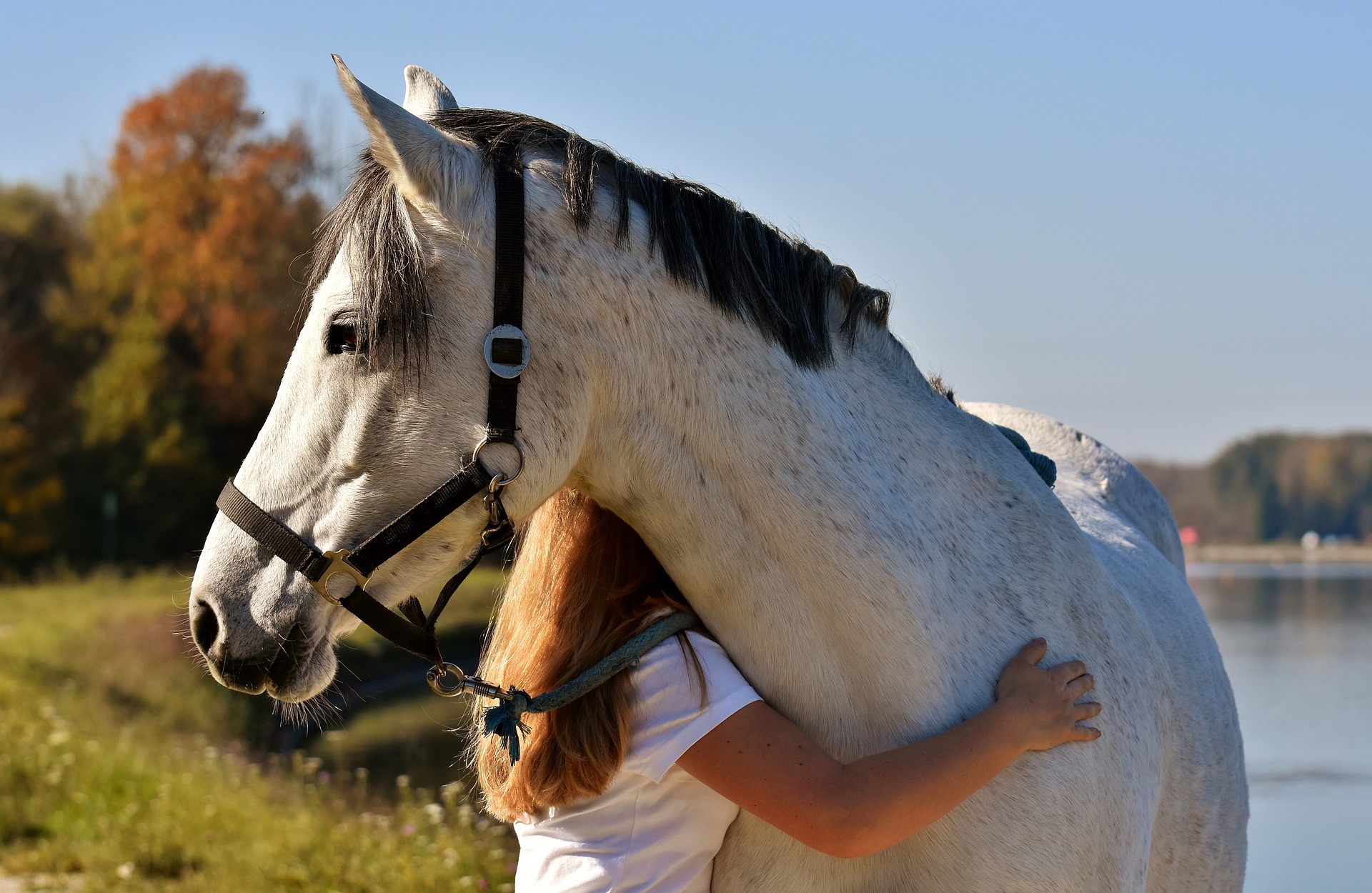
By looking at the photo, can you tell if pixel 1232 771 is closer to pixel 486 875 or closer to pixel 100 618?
pixel 486 875

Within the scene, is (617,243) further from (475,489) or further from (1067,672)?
(1067,672)

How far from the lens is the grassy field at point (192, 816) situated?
215 inches

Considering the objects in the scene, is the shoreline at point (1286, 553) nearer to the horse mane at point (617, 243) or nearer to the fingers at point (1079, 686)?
the fingers at point (1079, 686)

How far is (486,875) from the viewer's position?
17.1ft

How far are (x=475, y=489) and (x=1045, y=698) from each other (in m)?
1.04

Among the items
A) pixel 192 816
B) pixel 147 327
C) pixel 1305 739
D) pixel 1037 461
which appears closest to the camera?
pixel 1037 461

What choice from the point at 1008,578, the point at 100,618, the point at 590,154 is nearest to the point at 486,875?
the point at 1008,578

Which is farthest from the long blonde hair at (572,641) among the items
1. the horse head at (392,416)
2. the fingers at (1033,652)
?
the fingers at (1033,652)

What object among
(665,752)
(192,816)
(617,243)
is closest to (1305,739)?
(192,816)

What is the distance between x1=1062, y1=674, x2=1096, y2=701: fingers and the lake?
4111 millimetres

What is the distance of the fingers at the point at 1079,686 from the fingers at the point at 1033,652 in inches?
2.6

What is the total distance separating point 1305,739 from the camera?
36.8ft

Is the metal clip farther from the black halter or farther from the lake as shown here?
the lake

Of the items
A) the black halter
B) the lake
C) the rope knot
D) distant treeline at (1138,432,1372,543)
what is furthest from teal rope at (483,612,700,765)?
distant treeline at (1138,432,1372,543)
